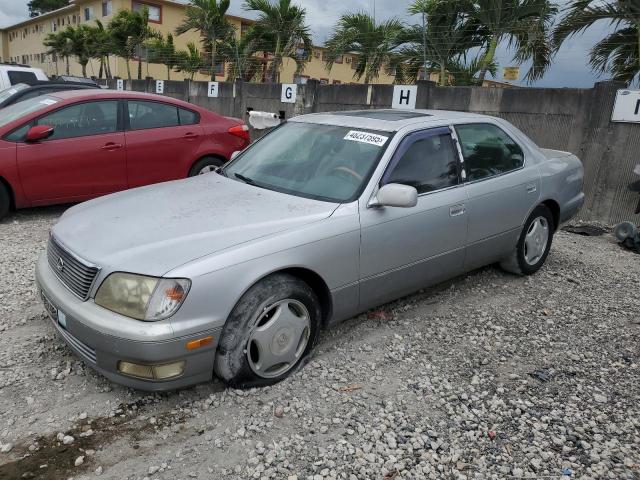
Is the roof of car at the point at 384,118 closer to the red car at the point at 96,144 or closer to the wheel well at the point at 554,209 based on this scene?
the wheel well at the point at 554,209

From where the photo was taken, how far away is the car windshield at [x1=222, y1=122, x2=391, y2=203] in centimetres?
359

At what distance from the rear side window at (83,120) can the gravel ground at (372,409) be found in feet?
8.81

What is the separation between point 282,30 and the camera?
16.1m

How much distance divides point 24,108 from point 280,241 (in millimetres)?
4999

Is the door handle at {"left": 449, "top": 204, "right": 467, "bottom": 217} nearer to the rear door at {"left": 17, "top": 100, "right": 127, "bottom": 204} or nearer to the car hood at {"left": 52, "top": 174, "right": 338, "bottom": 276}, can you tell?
the car hood at {"left": 52, "top": 174, "right": 338, "bottom": 276}

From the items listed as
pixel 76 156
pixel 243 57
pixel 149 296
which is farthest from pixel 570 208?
pixel 243 57

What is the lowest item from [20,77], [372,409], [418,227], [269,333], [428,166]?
[372,409]

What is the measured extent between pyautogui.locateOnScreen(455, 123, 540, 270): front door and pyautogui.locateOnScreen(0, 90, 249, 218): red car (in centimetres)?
397

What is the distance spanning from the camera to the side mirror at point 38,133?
5945 mm

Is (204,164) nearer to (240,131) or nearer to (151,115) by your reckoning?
(240,131)

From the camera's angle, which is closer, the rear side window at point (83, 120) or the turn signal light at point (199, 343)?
the turn signal light at point (199, 343)

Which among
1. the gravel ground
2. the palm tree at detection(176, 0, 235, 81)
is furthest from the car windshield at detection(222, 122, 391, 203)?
the palm tree at detection(176, 0, 235, 81)

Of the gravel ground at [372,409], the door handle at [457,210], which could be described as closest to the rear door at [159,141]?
the gravel ground at [372,409]

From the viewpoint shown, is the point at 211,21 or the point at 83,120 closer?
the point at 83,120
